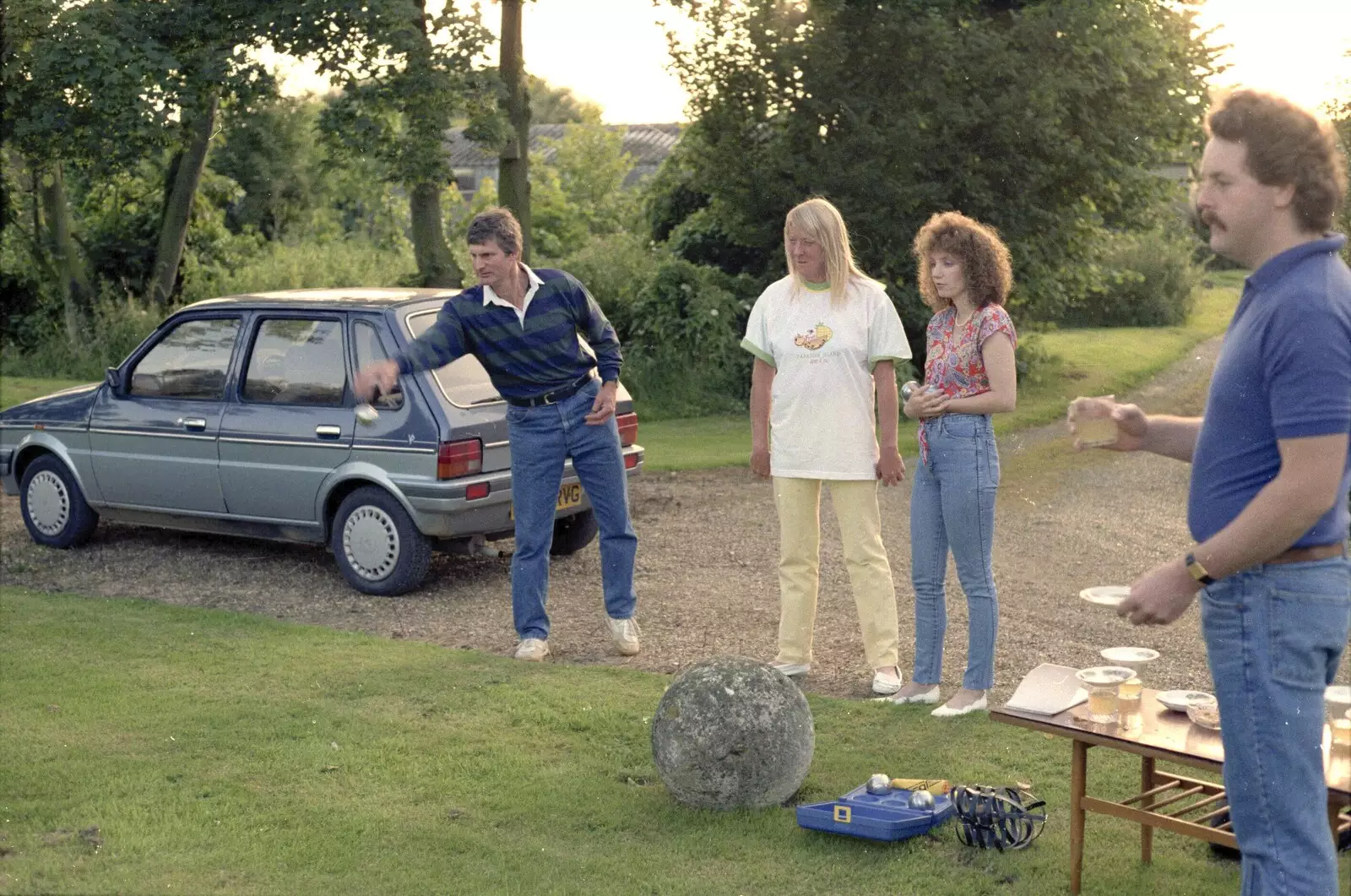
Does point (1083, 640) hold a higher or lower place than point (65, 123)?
lower

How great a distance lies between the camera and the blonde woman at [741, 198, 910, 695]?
7.05 metres

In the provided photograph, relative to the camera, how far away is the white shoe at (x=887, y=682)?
24.0ft

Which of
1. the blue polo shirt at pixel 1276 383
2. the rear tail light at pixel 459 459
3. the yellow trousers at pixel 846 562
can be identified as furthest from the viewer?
the rear tail light at pixel 459 459

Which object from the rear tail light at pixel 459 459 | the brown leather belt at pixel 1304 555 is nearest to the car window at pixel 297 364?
the rear tail light at pixel 459 459

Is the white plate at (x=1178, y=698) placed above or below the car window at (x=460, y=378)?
below

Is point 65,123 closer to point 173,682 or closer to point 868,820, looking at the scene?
point 173,682

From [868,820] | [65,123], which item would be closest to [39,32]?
[65,123]

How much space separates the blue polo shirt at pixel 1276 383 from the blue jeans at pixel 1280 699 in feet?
0.37

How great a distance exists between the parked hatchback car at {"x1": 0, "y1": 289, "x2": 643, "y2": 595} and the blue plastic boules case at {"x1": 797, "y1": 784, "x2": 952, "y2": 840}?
4.06 meters

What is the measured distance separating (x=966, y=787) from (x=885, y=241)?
15289 millimetres

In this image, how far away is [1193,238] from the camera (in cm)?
3675

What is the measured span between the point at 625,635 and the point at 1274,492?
→ 214 inches

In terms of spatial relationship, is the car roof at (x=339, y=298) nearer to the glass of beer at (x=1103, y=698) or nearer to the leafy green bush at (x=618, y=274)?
the glass of beer at (x=1103, y=698)

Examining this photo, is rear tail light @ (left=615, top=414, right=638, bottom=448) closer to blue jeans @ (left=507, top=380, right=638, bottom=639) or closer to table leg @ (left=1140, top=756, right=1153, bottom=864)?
blue jeans @ (left=507, top=380, right=638, bottom=639)
